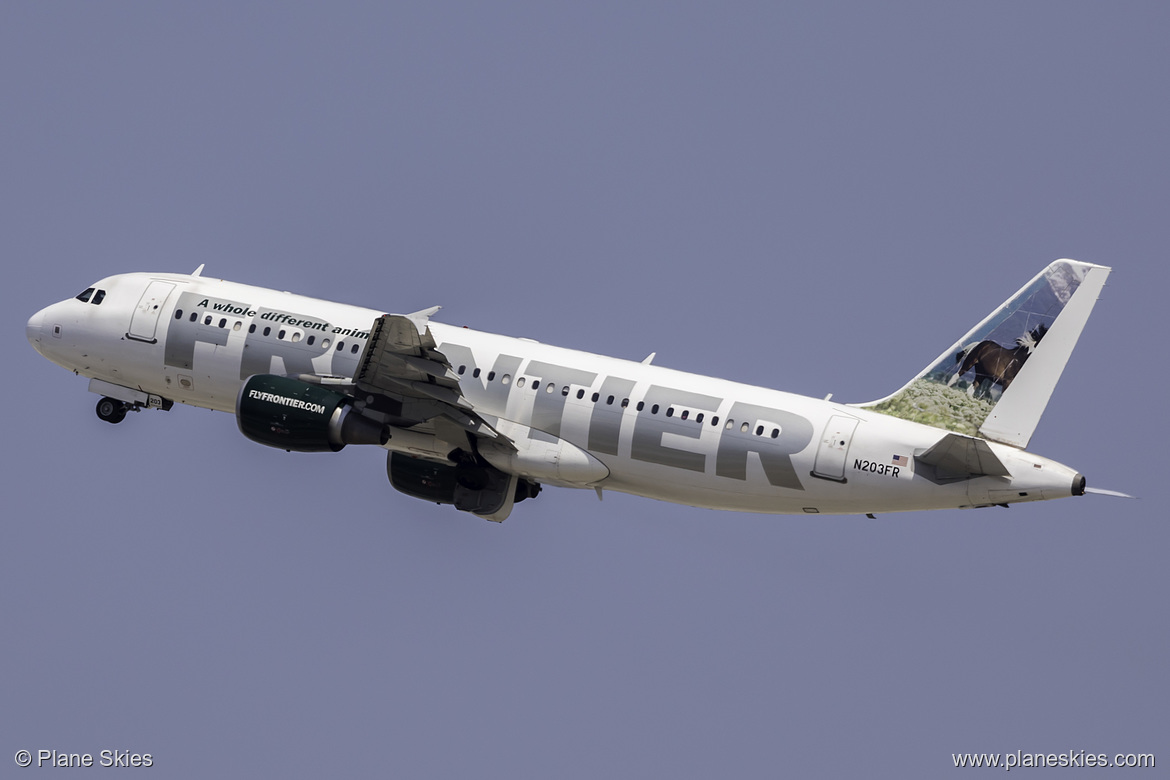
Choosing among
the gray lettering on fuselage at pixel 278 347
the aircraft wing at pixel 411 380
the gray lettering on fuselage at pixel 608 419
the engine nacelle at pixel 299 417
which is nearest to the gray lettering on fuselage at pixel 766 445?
the gray lettering on fuselage at pixel 608 419

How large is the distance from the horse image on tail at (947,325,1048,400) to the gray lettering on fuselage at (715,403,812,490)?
4263mm

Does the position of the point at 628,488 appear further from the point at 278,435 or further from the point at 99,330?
the point at 99,330

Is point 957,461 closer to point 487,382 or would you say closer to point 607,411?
point 607,411

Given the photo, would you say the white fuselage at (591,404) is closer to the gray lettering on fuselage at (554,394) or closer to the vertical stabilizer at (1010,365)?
the gray lettering on fuselage at (554,394)

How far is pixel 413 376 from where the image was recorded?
45.9m

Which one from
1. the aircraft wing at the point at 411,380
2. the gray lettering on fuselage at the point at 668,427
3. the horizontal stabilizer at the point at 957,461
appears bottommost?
the horizontal stabilizer at the point at 957,461

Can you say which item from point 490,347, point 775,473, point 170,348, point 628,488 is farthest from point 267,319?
point 775,473

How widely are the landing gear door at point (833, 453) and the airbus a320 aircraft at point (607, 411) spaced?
3cm

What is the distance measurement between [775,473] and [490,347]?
856 cm

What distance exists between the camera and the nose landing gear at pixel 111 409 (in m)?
52.4

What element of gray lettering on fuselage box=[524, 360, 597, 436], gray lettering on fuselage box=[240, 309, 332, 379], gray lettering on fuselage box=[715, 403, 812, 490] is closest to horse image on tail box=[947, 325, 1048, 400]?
gray lettering on fuselage box=[715, 403, 812, 490]

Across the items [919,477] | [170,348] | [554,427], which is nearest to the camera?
[919,477]

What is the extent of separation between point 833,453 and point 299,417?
13.5 meters

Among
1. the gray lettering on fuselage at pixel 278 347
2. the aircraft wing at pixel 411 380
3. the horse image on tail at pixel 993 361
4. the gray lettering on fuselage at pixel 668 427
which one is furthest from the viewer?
the gray lettering on fuselage at pixel 278 347
